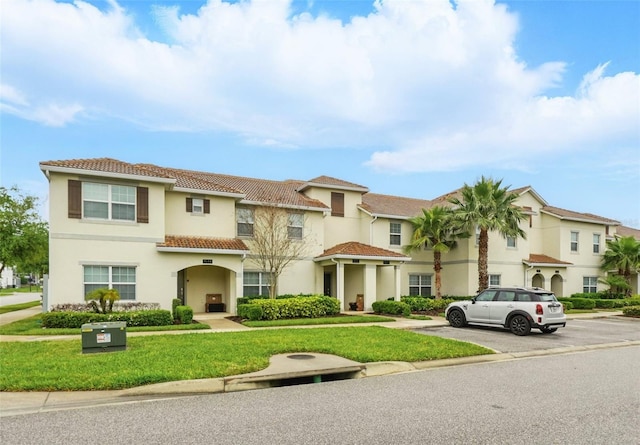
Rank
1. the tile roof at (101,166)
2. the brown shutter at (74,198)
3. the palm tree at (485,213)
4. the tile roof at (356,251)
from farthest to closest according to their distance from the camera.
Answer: the palm tree at (485,213), the tile roof at (356,251), the brown shutter at (74,198), the tile roof at (101,166)

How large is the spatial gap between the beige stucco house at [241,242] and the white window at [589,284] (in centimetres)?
8

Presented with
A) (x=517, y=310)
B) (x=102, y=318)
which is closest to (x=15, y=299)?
(x=102, y=318)

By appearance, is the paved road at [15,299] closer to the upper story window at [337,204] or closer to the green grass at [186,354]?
the upper story window at [337,204]

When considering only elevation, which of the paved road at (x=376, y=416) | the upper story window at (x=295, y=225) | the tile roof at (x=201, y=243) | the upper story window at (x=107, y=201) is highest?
the upper story window at (x=107, y=201)

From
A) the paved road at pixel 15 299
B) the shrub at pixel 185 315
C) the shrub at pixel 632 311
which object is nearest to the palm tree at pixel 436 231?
the shrub at pixel 632 311

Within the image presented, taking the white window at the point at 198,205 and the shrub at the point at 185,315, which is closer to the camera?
the shrub at the point at 185,315

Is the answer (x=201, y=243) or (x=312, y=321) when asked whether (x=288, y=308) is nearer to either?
(x=312, y=321)

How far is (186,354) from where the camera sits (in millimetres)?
9781

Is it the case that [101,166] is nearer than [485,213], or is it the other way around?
[101,166]

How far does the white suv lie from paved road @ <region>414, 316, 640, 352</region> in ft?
1.08

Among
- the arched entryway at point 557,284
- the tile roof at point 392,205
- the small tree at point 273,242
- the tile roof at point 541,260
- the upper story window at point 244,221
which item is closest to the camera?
the small tree at point 273,242

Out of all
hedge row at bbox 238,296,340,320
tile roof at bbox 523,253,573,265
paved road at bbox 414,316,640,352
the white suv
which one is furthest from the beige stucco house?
paved road at bbox 414,316,640,352

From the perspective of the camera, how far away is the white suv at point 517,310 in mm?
14594

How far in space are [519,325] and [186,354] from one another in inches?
438
